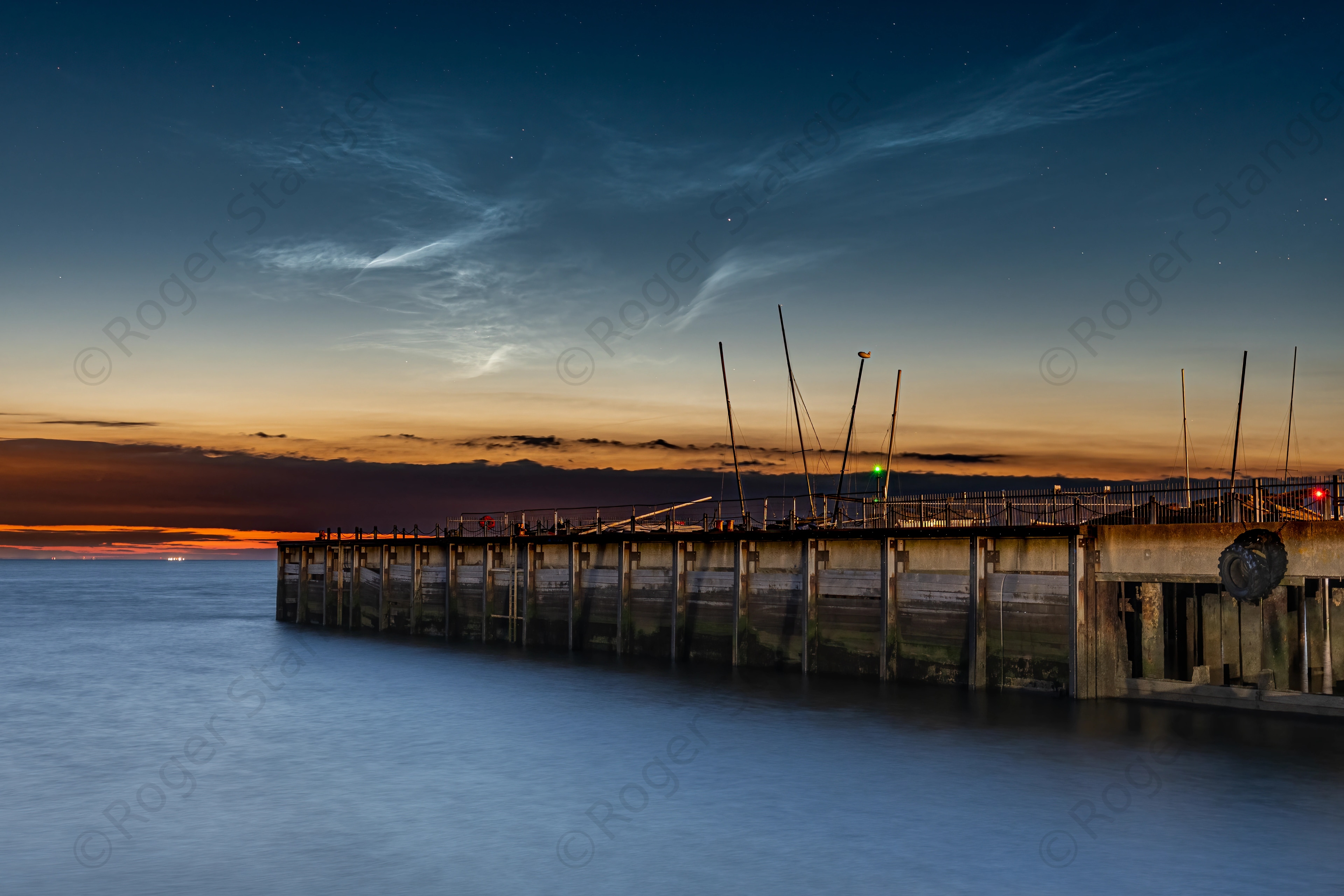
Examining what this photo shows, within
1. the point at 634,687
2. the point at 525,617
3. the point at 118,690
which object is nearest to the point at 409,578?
the point at 525,617

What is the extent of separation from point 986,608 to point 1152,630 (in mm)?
5594

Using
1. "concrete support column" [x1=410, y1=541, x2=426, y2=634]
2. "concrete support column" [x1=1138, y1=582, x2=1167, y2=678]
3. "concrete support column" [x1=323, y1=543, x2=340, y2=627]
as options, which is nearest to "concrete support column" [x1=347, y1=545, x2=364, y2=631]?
"concrete support column" [x1=323, y1=543, x2=340, y2=627]

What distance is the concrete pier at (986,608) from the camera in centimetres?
3706

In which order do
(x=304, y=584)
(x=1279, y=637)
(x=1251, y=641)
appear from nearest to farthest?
(x=1279, y=637) → (x=1251, y=641) → (x=304, y=584)

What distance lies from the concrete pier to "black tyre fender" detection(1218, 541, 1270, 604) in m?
0.70

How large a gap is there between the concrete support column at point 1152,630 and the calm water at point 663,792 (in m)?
1.84

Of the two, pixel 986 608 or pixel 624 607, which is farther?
pixel 624 607

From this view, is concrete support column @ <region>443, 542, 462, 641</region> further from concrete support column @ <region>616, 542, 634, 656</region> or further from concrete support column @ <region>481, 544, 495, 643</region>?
concrete support column @ <region>616, 542, 634, 656</region>

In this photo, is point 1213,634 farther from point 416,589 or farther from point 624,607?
point 416,589

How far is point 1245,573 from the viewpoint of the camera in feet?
115

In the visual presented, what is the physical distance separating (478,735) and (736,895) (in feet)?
67.6

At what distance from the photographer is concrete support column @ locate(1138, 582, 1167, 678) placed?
39688 mm

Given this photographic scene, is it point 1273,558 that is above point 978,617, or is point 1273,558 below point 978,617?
above

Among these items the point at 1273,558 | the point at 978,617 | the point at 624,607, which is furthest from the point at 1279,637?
the point at 624,607
